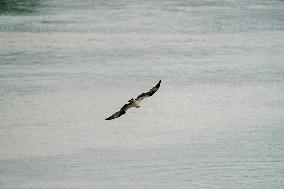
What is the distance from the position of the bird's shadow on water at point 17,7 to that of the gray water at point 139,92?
42 millimetres

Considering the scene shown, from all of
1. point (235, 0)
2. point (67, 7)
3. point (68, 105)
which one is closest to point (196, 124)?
point (68, 105)

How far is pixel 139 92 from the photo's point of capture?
12359mm

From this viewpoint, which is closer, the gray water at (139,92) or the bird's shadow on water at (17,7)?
the gray water at (139,92)

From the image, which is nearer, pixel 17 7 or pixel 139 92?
pixel 139 92

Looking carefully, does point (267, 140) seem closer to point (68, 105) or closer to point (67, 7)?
point (68, 105)

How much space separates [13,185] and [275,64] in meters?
8.69

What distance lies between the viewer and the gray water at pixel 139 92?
8.93 metres

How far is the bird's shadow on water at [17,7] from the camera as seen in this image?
17908mm

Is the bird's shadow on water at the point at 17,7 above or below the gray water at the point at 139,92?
above

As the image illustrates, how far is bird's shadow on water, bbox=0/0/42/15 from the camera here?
17908mm

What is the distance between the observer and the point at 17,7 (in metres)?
18.5

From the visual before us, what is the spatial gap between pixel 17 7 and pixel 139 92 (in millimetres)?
7951

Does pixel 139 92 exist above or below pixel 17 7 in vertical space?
below

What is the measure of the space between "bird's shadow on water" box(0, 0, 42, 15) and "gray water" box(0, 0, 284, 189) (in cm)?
4
